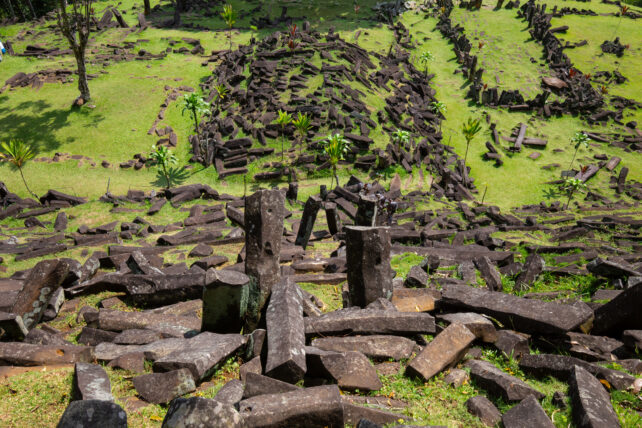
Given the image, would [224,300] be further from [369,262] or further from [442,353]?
[442,353]

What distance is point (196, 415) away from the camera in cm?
287

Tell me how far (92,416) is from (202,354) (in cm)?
167

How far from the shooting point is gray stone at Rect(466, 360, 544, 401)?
14.2 feet

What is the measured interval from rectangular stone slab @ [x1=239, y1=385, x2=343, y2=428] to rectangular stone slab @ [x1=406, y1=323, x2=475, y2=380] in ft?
4.77

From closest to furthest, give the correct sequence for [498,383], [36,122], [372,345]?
[498,383] → [372,345] → [36,122]

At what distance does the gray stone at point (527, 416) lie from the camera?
3.70m

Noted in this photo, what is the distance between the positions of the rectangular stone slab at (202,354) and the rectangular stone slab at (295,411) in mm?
1012

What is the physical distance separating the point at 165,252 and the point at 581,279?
11470mm

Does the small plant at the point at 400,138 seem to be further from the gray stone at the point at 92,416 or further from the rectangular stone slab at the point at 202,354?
the gray stone at the point at 92,416

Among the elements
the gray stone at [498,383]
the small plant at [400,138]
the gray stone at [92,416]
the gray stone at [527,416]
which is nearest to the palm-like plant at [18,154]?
the gray stone at [92,416]

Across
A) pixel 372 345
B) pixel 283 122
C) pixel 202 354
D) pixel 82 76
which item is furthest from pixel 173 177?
pixel 372 345

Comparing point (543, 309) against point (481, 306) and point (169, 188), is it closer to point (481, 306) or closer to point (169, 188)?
point (481, 306)

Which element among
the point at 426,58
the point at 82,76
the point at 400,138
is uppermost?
the point at 82,76

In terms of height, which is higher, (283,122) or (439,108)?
(283,122)
